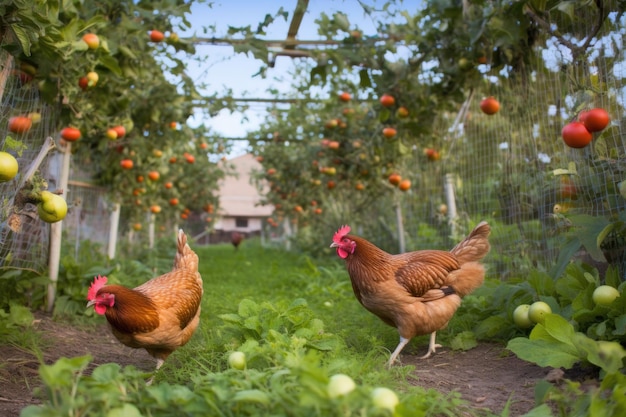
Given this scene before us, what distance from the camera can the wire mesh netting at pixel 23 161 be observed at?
3.30 meters

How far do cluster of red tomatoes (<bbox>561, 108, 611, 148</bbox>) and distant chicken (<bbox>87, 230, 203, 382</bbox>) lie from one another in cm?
266

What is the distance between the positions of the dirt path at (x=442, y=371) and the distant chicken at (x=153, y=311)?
52cm

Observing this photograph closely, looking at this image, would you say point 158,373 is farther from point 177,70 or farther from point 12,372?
point 177,70

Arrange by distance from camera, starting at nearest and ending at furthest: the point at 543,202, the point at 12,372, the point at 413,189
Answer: the point at 12,372 → the point at 543,202 → the point at 413,189

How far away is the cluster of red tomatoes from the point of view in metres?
3.21

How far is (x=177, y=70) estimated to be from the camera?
20.4 ft

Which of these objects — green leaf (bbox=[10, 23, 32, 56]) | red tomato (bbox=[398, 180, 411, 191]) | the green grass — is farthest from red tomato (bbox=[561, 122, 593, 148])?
red tomato (bbox=[398, 180, 411, 191])

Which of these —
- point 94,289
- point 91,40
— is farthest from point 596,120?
point 91,40

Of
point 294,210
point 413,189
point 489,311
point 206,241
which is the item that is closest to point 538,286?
point 489,311

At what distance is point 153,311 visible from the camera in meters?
2.98

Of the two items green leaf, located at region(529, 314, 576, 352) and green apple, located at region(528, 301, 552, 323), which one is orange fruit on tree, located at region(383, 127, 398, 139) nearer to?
green apple, located at region(528, 301, 552, 323)

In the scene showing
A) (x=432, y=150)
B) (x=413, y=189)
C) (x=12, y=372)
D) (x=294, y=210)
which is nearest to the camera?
(x=12, y=372)

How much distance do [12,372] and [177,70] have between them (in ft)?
13.3

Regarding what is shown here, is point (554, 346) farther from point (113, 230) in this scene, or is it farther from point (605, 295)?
point (113, 230)
